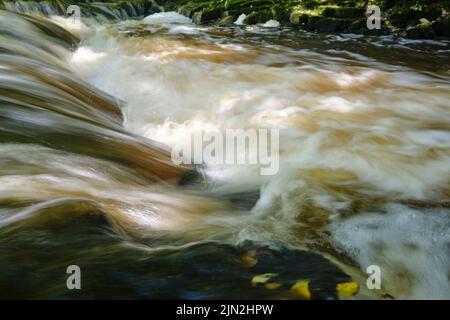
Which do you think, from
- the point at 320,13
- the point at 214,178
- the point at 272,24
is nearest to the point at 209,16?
the point at 272,24

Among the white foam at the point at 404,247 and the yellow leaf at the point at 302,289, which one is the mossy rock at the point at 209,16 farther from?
the yellow leaf at the point at 302,289

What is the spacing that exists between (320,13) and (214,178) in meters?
12.2

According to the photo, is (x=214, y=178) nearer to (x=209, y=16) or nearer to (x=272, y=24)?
(x=272, y=24)

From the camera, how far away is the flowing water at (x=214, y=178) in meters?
2.27

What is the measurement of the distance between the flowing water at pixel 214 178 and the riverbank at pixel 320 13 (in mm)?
4083

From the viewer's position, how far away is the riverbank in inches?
505

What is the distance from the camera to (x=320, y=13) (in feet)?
49.9

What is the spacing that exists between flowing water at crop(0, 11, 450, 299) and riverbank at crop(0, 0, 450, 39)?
13.4 feet

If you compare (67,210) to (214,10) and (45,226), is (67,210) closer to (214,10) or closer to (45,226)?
(45,226)

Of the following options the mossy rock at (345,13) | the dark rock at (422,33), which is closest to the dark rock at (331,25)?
the mossy rock at (345,13)

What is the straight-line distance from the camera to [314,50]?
1104 cm
